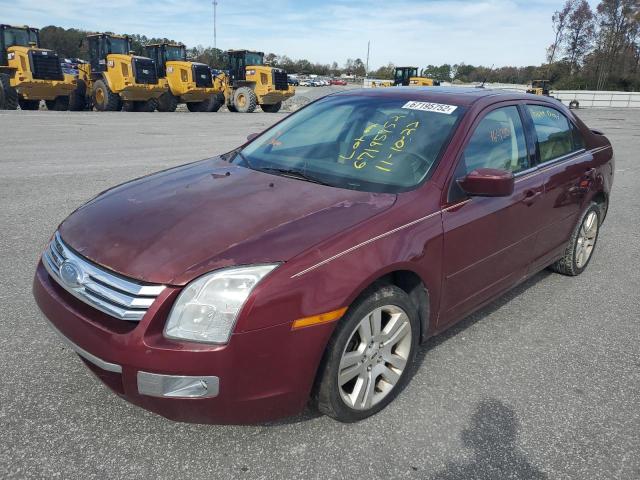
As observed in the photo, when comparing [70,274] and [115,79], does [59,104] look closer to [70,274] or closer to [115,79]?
[115,79]

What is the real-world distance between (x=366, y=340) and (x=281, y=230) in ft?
2.13

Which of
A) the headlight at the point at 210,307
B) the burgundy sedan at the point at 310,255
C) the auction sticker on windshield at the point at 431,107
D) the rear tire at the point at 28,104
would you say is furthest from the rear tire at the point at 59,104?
the headlight at the point at 210,307

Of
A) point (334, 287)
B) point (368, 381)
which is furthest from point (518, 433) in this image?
point (334, 287)

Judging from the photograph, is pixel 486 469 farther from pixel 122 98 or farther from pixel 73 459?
pixel 122 98

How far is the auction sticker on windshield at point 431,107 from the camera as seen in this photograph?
3135mm

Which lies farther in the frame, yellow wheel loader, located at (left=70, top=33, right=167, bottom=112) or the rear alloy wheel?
yellow wheel loader, located at (left=70, top=33, right=167, bottom=112)

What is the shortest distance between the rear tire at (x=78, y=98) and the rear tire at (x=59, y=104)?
270mm

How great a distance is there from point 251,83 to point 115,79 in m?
5.92

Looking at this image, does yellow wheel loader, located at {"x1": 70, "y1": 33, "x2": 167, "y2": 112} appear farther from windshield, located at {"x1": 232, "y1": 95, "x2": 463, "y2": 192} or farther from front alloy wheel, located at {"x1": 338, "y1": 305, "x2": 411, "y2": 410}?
front alloy wheel, located at {"x1": 338, "y1": 305, "x2": 411, "y2": 410}

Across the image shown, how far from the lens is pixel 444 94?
11.0 feet

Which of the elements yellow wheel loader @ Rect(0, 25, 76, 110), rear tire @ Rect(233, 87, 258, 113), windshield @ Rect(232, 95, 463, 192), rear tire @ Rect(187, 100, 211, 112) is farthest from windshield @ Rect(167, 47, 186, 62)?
windshield @ Rect(232, 95, 463, 192)

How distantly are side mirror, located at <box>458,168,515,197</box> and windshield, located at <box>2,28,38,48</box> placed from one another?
2231cm

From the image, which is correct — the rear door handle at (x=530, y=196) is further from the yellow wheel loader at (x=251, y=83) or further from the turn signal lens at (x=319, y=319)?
the yellow wheel loader at (x=251, y=83)

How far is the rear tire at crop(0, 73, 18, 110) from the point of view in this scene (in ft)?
62.3
